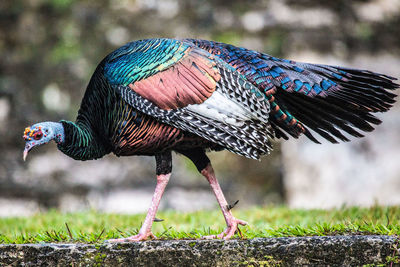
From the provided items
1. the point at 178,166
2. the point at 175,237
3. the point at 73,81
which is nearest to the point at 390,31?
the point at 178,166

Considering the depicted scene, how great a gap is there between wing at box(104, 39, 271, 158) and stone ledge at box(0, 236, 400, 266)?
30.6 inches

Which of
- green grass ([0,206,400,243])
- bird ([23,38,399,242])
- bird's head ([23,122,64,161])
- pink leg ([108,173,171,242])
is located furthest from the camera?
green grass ([0,206,400,243])

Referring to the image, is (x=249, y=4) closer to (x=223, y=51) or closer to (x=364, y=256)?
(x=223, y=51)

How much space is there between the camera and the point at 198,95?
12.9 ft

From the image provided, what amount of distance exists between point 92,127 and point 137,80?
2.05 ft

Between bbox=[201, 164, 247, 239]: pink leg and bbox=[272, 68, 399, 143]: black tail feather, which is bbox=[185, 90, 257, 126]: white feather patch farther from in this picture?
bbox=[201, 164, 247, 239]: pink leg

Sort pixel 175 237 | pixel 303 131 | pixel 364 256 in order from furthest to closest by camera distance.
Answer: pixel 303 131 → pixel 175 237 → pixel 364 256

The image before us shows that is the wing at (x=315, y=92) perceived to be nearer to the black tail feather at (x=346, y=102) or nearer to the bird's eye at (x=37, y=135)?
the black tail feather at (x=346, y=102)

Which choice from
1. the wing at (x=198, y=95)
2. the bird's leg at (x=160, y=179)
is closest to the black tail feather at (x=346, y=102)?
the wing at (x=198, y=95)

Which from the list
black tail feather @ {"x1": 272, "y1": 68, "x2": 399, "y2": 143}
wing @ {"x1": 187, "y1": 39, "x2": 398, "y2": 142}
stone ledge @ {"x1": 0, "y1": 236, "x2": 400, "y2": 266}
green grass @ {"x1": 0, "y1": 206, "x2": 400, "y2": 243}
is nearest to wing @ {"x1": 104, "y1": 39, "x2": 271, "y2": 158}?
wing @ {"x1": 187, "y1": 39, "x2": 398, "y2": 142}

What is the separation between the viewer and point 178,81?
13.0 feet

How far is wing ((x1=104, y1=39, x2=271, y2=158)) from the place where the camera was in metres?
3.86

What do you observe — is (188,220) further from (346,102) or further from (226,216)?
(346,102)

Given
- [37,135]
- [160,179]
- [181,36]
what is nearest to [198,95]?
[160,179]
